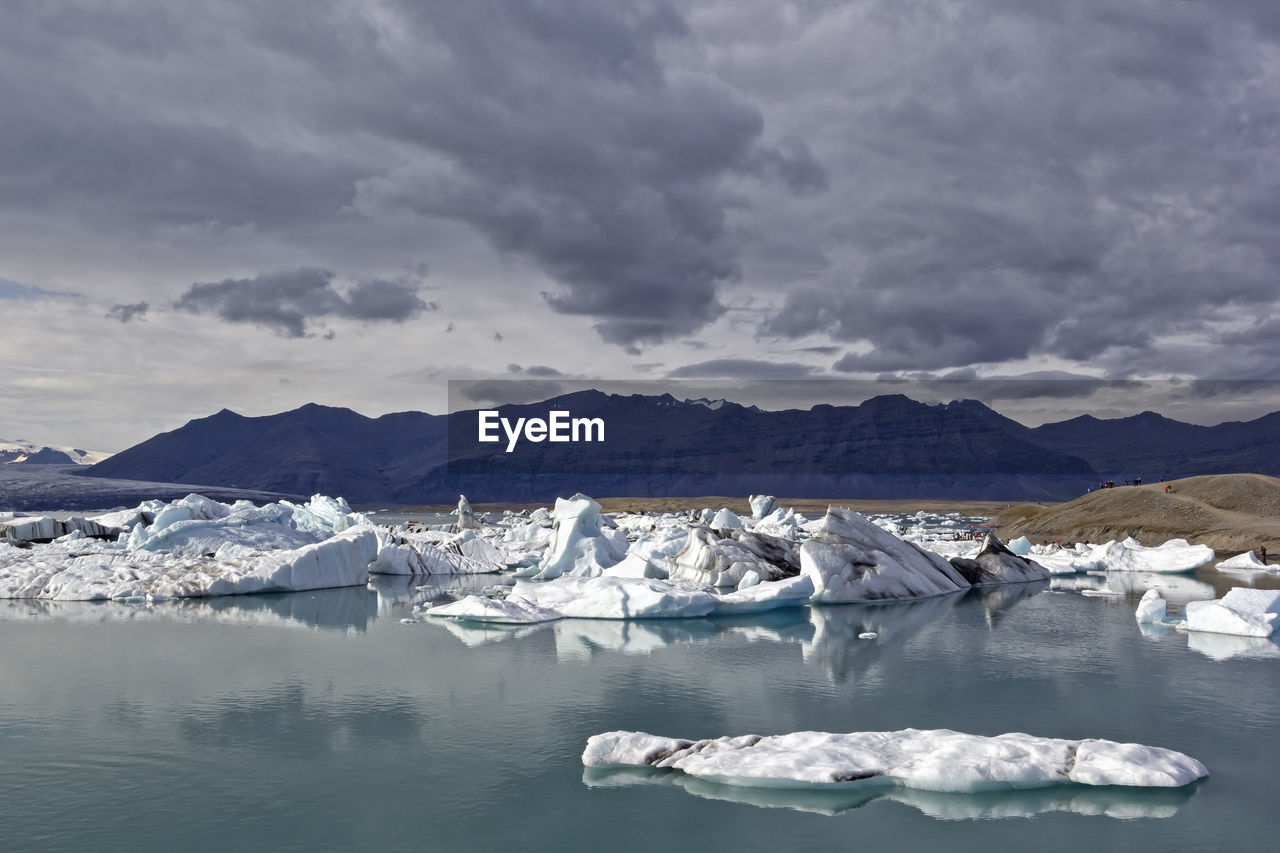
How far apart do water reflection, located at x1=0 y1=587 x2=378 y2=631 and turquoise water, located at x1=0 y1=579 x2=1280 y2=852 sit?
40 cm

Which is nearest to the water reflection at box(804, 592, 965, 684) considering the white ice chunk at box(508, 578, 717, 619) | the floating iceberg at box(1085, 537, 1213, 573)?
the white ice chunk at box(508, 578, 717, 619)

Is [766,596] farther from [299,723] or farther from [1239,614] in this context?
[299,723]

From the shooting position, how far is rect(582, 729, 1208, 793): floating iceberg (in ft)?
42.7

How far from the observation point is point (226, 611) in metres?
34.4

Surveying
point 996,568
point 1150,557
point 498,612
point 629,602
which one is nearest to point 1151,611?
point 996,568

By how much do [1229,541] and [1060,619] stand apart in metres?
39.7

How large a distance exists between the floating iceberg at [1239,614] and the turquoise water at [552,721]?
0.95 meters

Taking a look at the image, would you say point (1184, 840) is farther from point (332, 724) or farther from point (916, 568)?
point (916, 568)

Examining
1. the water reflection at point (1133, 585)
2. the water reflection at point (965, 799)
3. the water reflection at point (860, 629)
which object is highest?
the water reflection at point (965, 799)

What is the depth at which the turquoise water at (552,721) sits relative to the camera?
12.0m

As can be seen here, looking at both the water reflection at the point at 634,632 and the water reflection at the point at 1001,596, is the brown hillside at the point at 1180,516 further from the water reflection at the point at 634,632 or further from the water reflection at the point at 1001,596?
the water reflection at the point at 634,632

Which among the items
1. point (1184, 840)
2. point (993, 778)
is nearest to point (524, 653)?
point (993, 778)

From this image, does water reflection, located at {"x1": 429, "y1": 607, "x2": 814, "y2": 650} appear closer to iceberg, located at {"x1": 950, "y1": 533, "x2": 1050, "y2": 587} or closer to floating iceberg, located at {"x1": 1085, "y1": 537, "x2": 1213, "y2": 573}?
iceberg, located at {"x1": 950, "y1": 533, "x2": 1050, "y2": 587}

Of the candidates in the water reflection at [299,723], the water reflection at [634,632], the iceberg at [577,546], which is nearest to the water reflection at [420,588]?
the iceberg at [577,546]
